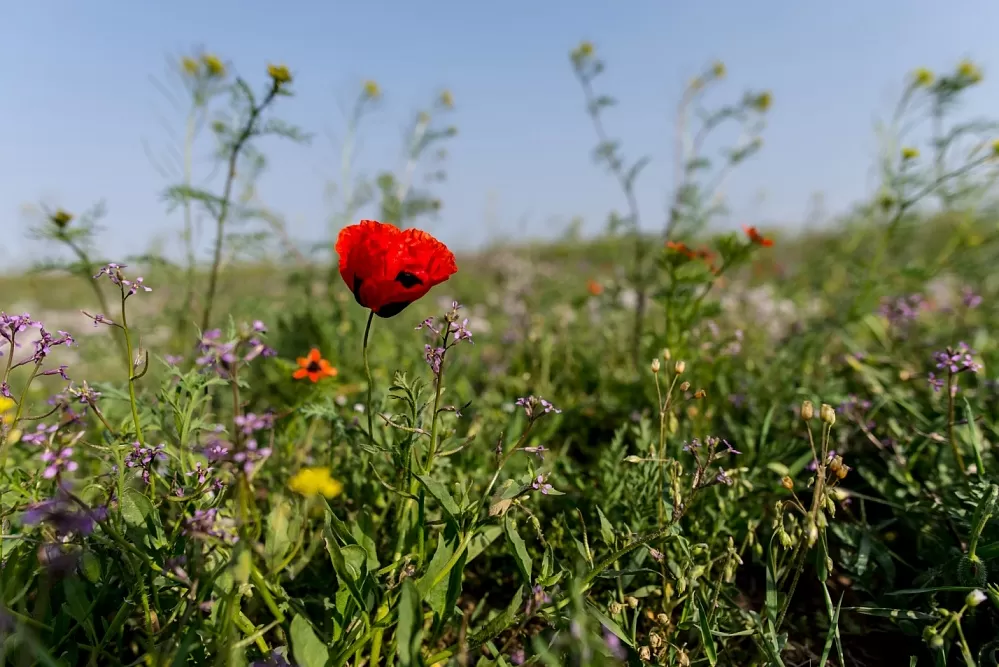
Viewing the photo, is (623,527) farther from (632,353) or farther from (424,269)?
(632,353)

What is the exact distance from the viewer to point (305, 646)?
110 cm

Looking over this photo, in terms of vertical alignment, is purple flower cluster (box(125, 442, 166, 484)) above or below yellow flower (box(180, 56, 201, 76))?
below

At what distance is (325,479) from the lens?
92cm

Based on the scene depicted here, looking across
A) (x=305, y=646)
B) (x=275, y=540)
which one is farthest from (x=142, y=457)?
(x=305, y=646)

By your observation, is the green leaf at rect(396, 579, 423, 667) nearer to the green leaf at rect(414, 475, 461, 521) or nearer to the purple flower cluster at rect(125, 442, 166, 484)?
the green leaf at rect(414, 475, 461, 521)

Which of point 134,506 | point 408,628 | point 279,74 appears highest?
point 279,74

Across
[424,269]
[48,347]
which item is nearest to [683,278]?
[424,269]

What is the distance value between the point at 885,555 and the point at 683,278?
109 cm

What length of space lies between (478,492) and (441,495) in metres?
0.51

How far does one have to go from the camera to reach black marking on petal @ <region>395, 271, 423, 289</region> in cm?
125

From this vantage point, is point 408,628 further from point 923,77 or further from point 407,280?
point 923,77

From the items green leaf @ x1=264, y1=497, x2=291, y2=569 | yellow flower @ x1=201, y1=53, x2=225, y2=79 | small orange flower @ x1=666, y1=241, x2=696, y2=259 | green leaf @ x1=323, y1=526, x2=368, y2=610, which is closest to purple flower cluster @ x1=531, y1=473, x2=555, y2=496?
green leaf @ x1=323, y1=526, x2=368, y2=610

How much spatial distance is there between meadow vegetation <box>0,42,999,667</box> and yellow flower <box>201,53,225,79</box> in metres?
0.02

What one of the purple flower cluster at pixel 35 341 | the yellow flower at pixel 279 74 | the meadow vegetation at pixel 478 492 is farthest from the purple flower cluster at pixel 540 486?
the yellow flower at pixel 279 74
